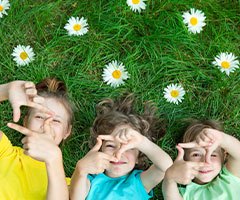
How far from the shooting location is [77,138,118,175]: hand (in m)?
2.39

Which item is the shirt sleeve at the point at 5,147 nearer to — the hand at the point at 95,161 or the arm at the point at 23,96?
the arm at the point at 23,96

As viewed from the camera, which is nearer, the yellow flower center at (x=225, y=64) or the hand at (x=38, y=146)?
the hand at (x=38, y=146)

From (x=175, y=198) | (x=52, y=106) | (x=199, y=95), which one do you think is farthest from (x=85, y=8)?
(x=175, y=198)

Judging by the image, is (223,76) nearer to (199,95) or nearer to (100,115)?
(199,95)

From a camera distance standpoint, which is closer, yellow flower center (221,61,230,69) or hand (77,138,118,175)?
hand (77,138,118,175)

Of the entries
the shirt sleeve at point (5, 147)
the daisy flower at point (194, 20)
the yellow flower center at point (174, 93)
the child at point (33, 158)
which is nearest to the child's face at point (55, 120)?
the child at point (33, 158)

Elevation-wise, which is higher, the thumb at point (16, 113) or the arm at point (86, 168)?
the thumb at point (16, 113)

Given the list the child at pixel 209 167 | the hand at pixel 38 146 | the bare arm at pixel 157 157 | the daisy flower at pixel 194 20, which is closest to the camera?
the hand at pixel 38 146

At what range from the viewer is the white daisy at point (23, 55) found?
9.87ft

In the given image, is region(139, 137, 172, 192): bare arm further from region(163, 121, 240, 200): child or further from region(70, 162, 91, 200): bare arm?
region(70, 162, 91, 200): bare arm

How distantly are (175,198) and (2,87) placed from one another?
976mm

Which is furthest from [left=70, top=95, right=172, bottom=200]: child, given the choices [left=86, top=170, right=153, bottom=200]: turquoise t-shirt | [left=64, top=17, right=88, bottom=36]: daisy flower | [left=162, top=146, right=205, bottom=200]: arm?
[left=64, top=17, right=88, bottom=36]: daisy flower

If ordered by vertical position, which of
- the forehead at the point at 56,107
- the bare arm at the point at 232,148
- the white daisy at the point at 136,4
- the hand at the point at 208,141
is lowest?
the hand at the point at 208,141

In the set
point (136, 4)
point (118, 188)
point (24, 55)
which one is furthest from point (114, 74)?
point (118, 188)
